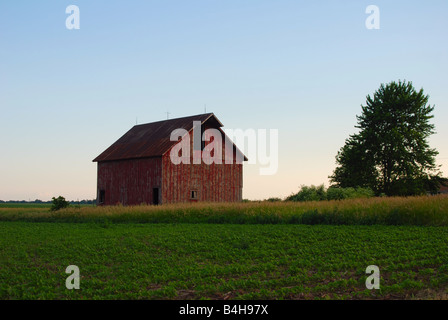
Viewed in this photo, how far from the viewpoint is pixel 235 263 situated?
39.7 ft

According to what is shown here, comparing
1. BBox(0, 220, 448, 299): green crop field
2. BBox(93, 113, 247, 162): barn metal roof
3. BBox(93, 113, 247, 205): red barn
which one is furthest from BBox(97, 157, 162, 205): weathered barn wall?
BBox(0, 220, 448, 299): green crop field

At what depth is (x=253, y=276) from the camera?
34.7ft

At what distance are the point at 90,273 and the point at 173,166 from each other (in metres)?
21.6

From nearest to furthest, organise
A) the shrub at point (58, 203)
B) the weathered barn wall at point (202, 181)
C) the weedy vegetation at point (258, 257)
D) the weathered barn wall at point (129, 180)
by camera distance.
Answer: the weedy vegetation at point (258, 257)
the shrub at point (58, 203)
the weathered barn wall at point (202, 181)
the weathered barn wall at point (129, 180)

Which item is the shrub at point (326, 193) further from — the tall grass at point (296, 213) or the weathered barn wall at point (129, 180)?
the weathered barn wall at point (129, 180)

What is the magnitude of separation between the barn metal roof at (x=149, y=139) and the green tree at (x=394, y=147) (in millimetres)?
14868

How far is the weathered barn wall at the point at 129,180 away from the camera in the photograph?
33188 millimetres

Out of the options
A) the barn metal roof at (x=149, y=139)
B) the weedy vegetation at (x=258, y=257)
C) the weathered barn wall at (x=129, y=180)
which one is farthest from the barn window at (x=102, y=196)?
the weedy vegetation at (x=258, y=257)

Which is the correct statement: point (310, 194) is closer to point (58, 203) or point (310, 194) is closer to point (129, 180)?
point (129, 180)

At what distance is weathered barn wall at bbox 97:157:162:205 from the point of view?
1307 inches

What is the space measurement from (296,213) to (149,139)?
18.1m

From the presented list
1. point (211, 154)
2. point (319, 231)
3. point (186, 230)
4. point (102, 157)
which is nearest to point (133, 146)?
point (102, 157)

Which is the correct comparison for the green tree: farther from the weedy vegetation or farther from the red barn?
the weedy vegetation
